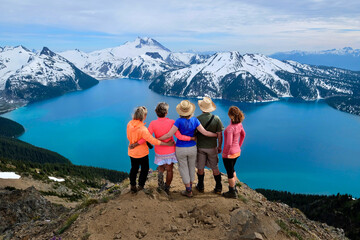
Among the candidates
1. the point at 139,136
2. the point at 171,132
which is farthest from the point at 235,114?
the point at 139,136

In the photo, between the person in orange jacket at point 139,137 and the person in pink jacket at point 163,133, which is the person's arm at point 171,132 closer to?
the person in pink jacket at point 163,133

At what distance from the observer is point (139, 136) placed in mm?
9570

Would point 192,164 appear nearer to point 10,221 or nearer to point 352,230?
point 10,221

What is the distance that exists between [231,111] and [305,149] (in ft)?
361

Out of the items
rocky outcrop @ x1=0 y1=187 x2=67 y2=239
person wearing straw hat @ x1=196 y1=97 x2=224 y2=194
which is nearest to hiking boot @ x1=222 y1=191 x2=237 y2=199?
person wearing straw hat @ x1=196 y1=97 x2=224 y2=194

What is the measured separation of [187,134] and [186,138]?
20cm

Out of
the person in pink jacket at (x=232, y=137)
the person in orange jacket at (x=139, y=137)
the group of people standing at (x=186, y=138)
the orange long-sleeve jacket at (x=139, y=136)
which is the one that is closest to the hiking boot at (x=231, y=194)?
the group of people standing at (x=186, y=138)

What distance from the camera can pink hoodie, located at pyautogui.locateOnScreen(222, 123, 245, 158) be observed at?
31.4 feet

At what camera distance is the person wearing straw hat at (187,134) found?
931 centimetres

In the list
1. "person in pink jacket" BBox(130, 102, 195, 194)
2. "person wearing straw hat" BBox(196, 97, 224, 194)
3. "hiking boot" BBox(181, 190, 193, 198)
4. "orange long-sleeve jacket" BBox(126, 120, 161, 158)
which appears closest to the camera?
"orange long-sleeve jacket" BBox(126, 120, 161, 158)

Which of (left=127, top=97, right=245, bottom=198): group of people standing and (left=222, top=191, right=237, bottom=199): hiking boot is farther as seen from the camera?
(left=222, top=191, right=237, bottom=199): hiking boot

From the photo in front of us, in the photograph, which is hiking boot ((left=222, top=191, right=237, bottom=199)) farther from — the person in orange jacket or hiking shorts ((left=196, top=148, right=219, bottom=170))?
the person in orange jacket

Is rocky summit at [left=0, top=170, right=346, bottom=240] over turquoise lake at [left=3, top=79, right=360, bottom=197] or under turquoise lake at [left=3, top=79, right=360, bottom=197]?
over

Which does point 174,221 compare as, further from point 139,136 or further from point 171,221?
point 139,136
